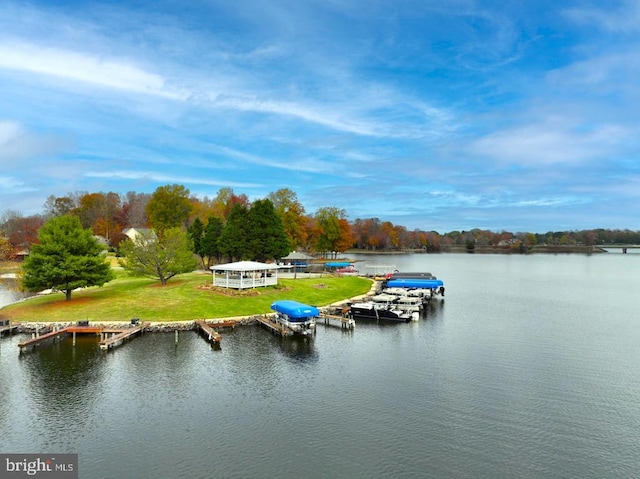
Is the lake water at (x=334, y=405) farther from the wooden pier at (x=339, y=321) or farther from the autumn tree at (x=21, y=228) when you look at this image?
the autumn tree at (x=21, y=228)

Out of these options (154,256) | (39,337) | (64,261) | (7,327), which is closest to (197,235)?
(154,256)

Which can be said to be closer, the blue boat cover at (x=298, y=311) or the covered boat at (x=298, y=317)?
the blue boat cover at (x=298, y=311)

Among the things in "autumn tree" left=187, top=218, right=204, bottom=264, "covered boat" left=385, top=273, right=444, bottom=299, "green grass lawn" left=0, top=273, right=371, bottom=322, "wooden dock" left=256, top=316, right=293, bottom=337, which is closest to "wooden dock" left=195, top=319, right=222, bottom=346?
"green grass lawn" left=0, top=273, right=371, bottom=322

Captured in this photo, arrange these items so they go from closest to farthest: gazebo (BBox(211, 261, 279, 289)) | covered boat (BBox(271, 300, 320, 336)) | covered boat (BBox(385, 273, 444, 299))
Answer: covered boat (BBox(271, 300, 320, 336)), gazebo (BBox(211, 261, 279, 289)), covered boat (BBox(385, 273, 444, 299))

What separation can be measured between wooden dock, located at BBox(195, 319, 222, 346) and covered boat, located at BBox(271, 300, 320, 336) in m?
6.68

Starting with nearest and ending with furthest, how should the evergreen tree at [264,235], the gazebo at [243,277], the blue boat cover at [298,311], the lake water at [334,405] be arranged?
the lake water at [334,405]
the blue boat cover at [298,311]
the gazebo at [243,277]
the evergreen tree at [264,235]

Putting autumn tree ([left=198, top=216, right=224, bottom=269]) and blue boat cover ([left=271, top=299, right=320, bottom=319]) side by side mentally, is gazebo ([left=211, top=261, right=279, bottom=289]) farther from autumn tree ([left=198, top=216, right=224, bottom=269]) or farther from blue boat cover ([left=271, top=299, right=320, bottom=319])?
autumn tree ([left=198, top=216, right=224, bottom=269])

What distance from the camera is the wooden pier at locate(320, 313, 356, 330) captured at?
48.6 metres

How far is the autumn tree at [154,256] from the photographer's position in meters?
60.3

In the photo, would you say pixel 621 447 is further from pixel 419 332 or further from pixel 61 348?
pixel 61 348

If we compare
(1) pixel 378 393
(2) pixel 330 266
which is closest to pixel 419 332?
(1) pixel 378 393

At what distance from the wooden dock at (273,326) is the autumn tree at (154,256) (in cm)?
1885

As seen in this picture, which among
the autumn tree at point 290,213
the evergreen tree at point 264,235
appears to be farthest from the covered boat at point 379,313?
the autumn tree at point 290,213

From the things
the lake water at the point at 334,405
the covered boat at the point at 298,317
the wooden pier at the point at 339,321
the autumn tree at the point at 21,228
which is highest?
the autumn tree at the point at 21,228
